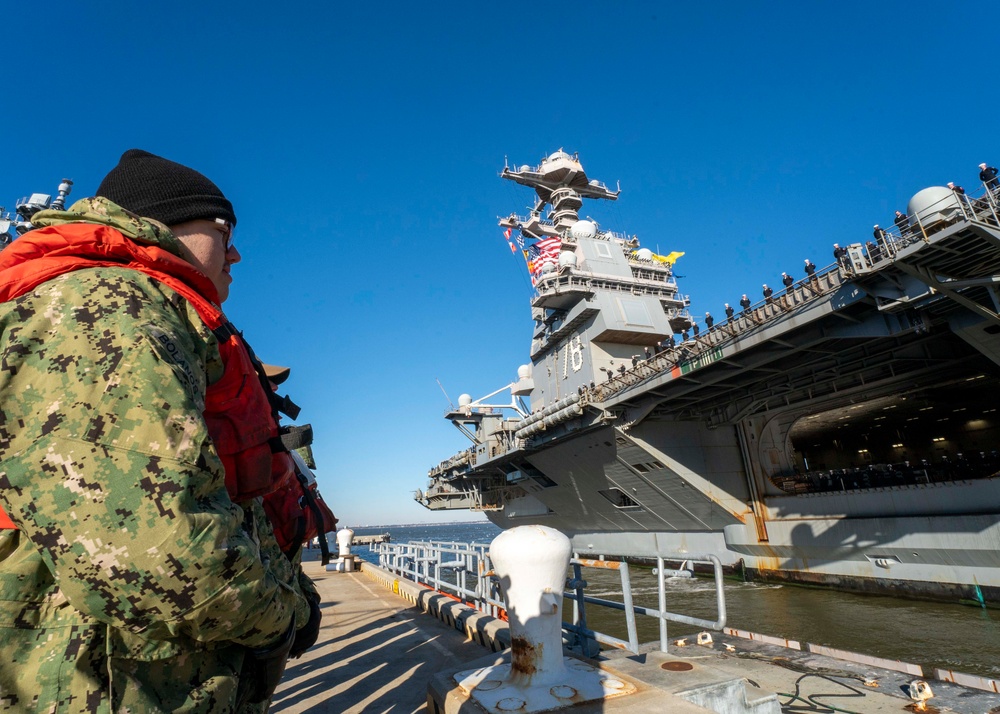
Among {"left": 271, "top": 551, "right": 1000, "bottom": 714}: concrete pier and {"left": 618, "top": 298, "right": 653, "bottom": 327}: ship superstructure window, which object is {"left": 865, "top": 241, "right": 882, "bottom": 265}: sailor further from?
{"left": 618, "top": 298, "right": 653, "bottom": 327}: ship superstructure window

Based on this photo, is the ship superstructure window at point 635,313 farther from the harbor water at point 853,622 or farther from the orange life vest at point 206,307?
the orange life vest at point 206,307

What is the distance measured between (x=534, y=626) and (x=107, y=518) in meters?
2.89

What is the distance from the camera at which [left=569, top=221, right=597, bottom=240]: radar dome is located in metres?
26.1

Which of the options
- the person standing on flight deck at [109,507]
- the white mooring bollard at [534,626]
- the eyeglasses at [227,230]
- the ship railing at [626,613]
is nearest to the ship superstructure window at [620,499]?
the ship railing at [626,613]

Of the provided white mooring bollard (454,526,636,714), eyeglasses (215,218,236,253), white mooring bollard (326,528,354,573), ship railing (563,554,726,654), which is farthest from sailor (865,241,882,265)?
white mooring bollard (326,528,354,573)

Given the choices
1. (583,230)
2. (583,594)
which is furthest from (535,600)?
(583,230)

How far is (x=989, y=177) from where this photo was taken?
372 inches

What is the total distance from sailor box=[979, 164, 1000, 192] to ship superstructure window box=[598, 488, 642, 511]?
14352 mm

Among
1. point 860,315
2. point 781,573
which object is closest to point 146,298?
point 860,315

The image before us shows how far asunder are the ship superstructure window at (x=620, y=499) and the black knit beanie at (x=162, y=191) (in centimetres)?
2042

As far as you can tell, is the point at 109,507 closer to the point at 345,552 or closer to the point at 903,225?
the point at 903,225

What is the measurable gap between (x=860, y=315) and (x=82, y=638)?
14.1 meters

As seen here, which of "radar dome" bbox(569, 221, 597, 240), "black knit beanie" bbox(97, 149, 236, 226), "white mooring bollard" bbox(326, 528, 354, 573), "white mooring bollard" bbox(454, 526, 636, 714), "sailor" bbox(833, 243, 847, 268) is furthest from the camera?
"radar dome" bbox(569, 221, 597, 240)

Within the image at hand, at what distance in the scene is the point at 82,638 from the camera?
893 mm
